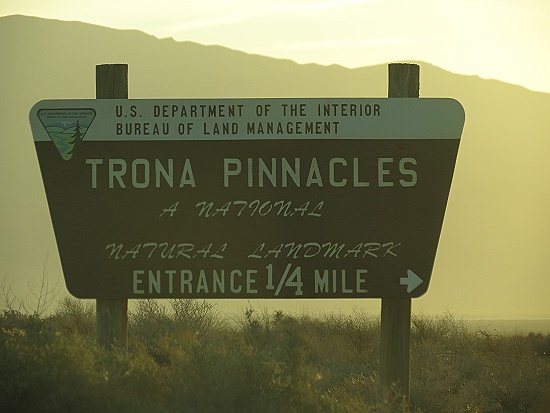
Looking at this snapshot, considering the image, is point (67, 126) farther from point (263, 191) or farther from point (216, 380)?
point (216, 380)

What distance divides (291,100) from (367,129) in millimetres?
795

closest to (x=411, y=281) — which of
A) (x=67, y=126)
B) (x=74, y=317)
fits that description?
(x=67, y=126)

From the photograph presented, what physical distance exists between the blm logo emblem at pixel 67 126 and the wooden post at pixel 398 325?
3.03 m

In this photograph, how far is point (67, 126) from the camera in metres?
9.96

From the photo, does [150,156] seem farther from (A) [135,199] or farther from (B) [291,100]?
(B) [291,100]

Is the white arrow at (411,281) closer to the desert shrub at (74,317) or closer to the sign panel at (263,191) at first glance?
the sign panel at (263,191)

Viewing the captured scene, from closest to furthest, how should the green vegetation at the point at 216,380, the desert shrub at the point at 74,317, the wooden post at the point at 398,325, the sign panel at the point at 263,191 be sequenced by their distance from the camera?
the green vegetation at the point at 216,380 < the sign panel at the point at 263,191 < the wooden post at the point at 398,325 < the desert shrub at the point at 74,317

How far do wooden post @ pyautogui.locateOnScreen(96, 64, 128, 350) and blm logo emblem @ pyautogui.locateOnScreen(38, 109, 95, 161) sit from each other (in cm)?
29

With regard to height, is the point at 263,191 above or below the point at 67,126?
below

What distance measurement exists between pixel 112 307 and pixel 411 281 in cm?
297

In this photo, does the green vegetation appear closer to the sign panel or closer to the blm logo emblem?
the sign panel

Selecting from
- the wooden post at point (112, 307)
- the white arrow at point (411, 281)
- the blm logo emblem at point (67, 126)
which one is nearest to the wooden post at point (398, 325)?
the white arrow at point (411, 281)

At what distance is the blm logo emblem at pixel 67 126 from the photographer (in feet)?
32.7

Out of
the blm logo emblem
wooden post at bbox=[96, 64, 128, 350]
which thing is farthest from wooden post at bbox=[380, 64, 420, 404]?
the blm logo emblem
